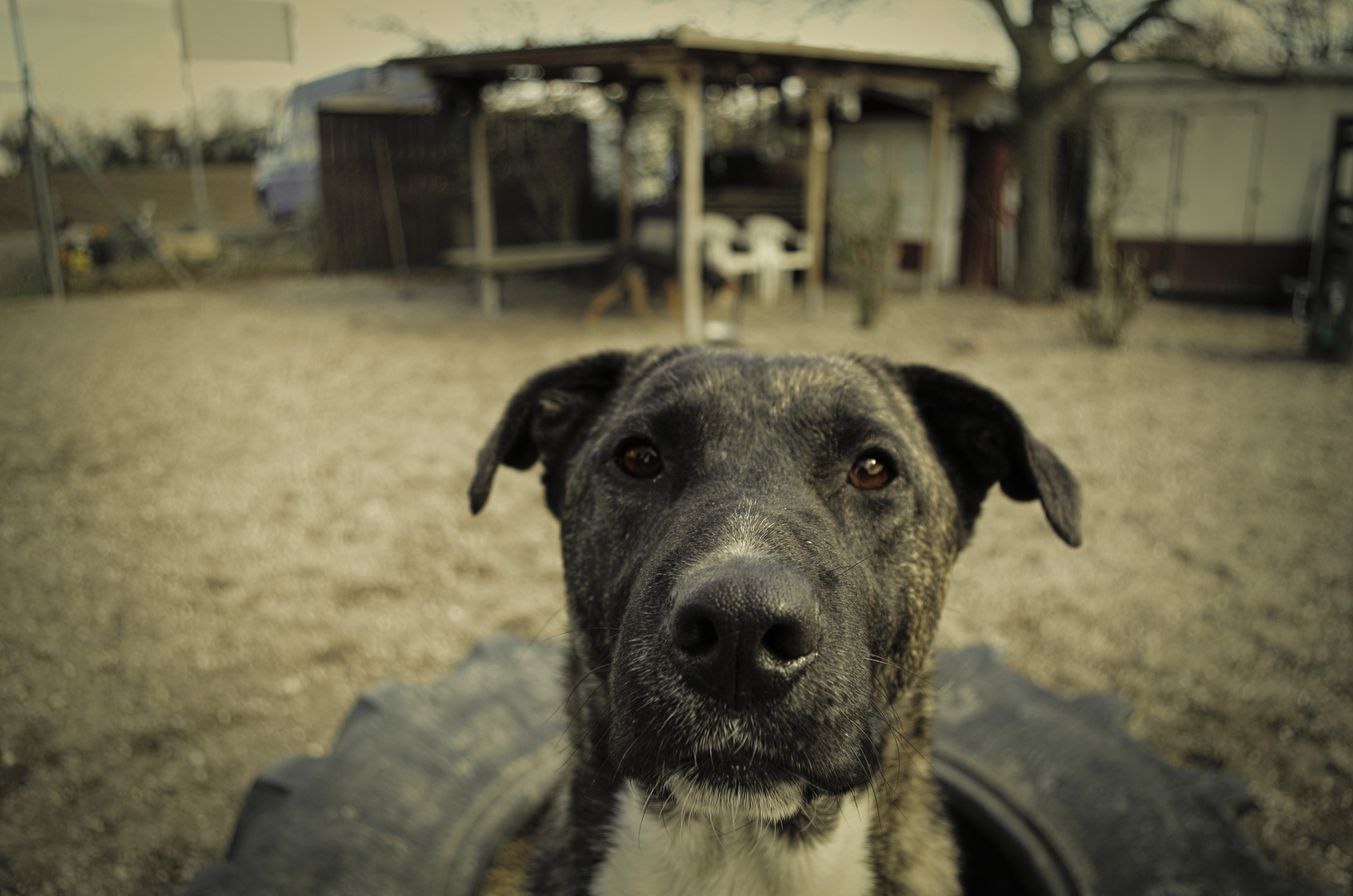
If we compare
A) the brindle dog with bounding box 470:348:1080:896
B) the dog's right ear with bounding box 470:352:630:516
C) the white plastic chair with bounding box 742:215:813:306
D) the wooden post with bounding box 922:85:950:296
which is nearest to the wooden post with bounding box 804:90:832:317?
the white plastic chair with bounding box 742:215:813:306

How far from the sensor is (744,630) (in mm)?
1444

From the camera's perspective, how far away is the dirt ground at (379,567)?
3.57 m

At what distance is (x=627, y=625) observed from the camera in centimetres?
172

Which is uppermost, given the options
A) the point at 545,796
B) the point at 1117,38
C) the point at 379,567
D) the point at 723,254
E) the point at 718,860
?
the point at 1117,38

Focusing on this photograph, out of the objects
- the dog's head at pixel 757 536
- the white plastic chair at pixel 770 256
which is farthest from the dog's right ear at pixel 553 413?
the white plastic chair at pixel 770 256

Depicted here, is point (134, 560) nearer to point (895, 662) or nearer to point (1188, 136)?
point (895, 662)

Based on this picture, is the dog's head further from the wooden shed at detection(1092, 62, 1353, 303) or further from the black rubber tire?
the wooden shed at detection(1092, 62, 1353, 303)

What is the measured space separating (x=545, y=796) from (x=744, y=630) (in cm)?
152

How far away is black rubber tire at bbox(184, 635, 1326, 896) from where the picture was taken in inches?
86.3

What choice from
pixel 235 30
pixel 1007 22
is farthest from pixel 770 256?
pixel 235 30

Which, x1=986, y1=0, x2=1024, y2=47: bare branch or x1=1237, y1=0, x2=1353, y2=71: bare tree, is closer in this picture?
x1=1237, y1=0, x2=1353, y2=71: bare tree

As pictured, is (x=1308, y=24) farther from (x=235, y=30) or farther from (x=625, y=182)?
(x=235, y=30)

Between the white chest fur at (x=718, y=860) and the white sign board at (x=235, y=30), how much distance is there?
6.09 metres

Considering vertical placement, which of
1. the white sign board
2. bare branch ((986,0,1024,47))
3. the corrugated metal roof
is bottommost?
the white sign board
